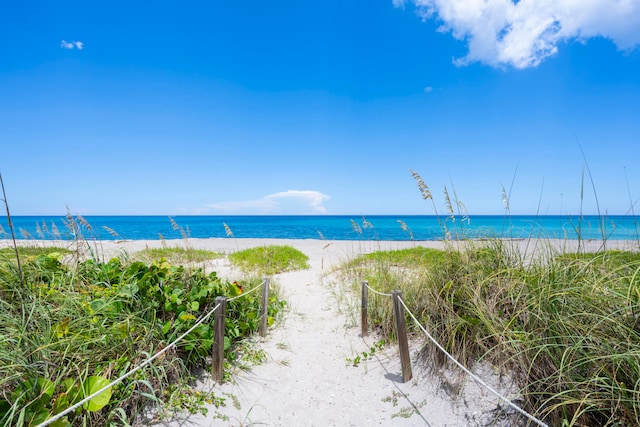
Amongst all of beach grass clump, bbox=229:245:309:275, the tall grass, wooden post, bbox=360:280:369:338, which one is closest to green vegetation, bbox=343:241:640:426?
wooden post, bbox=360:280:369:338

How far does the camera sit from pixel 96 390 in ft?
7.85

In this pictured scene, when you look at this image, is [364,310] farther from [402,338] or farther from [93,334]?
[93,334]

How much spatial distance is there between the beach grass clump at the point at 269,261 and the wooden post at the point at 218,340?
19.2 feet

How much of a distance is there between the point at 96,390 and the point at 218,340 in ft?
4.67

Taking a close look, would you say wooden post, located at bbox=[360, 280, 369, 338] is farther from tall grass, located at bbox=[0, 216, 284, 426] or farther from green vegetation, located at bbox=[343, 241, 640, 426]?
tall grass, located at bbox=[0, 216, 284, 426]

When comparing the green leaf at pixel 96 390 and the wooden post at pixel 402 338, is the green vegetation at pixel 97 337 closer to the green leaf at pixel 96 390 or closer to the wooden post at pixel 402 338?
the green leaf at pixel 96 390

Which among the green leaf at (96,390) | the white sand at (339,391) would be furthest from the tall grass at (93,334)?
the white sand at (339,391)

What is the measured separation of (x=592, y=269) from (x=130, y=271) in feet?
17.0

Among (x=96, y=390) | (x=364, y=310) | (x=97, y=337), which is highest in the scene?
(x=97, y=337)

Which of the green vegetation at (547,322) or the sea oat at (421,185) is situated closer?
the green vegetation at (547,322)

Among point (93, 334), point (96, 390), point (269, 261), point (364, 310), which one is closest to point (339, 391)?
point (364, 310)

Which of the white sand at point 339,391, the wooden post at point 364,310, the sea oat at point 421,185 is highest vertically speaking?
the sea oat at point 421,185

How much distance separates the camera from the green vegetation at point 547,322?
2277mm

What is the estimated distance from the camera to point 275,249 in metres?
12.6
